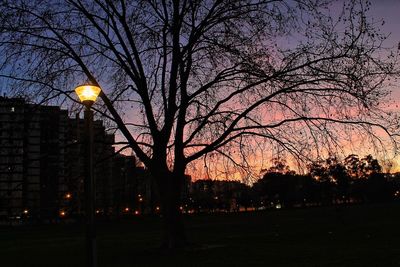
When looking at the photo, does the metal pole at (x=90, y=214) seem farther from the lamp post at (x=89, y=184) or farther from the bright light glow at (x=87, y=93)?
the bright light glow at (x=87, y=93)

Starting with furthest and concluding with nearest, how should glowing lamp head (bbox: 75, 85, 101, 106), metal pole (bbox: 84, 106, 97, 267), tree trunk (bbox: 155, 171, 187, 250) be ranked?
tree trunk (bbox: 155, 171, 187, 250), glowing lamp head (bbox: 75, 85, 101, 106), metal pole (bbox: 84, 106, 97, 267)

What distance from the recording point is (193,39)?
21766 mm

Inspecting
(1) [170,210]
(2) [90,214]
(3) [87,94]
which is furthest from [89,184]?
(1) [170,210]

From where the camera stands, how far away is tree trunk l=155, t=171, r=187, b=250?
2255 cm

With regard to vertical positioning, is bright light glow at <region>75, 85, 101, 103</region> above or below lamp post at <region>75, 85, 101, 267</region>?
above

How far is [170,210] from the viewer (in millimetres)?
22547

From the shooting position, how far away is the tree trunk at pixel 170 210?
22547 mm

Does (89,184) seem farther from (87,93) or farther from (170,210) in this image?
(170,210)

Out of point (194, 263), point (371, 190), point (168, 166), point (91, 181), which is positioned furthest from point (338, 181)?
point (371, 190)

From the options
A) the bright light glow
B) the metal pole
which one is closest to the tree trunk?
the bright light glow

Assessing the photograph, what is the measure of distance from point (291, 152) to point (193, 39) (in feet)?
19.9

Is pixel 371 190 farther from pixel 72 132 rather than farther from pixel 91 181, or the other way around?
pixel 91 181

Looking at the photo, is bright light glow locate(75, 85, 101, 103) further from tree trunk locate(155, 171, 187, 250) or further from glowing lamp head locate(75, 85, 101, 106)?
tree trunk locate(155, 171, 187, 250)

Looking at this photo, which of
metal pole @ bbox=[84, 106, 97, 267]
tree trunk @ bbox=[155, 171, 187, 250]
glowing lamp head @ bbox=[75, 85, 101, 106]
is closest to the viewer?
metal pole @ bbox=[84, 106, 97, 267]
